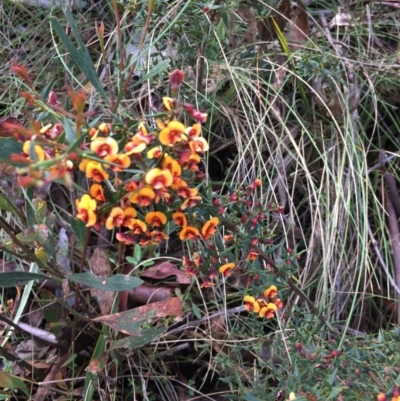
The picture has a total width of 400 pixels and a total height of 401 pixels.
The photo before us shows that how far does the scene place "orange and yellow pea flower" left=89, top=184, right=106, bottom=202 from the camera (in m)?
0.74

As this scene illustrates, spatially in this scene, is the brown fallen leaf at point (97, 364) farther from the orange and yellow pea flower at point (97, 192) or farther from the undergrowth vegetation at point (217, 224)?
the orange and yellow pea flower at point (97, 192)

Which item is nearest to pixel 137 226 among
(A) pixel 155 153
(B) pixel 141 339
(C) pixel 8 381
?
(A) pixel 155 153

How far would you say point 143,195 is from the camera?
70 cm

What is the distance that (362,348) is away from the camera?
100 centimetres

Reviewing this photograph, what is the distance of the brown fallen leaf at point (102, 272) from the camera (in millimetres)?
1246

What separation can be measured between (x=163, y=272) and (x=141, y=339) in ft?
0.90

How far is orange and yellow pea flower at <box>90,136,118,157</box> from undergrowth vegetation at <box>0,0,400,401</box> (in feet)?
0.14

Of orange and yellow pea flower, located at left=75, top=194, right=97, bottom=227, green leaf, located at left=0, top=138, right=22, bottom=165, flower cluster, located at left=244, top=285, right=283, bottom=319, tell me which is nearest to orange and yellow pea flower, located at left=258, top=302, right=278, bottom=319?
flower cluster, located at left=244, top=285, right=283, bottom=319

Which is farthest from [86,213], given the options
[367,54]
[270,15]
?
[367,54]

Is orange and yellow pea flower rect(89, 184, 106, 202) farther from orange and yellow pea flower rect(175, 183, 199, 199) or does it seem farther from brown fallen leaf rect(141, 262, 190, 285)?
brown fallen leaf rect(141, 262, 190, 285)

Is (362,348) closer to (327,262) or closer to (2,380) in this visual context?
(327,262)

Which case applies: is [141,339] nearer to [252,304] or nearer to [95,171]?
[252,304]

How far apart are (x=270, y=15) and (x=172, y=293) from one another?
2.41ft

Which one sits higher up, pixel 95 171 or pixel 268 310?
pixel 95 171
